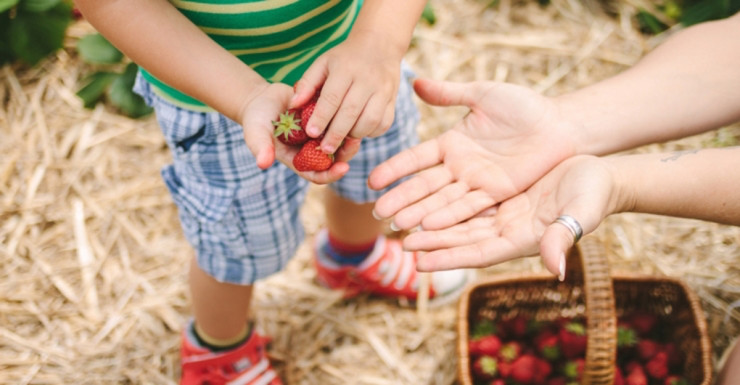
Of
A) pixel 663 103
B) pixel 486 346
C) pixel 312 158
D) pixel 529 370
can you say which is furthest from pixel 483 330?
pixel 312 158

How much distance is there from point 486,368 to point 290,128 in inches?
35.4

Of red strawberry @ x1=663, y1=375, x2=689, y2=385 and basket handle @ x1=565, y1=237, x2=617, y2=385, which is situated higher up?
basket handle @ x1=565, y1=237, x2=617, y2=385

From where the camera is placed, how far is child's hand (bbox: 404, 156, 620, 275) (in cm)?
108

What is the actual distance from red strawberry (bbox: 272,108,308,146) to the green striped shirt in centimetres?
22

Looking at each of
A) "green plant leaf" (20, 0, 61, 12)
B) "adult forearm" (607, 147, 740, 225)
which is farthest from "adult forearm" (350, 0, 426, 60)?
"green plant leaf" (20, 0, 61, 12)

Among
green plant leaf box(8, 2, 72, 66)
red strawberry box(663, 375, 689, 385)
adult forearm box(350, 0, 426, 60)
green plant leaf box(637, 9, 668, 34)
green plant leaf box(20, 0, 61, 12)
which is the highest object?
adult forearm box(350, 0, 426, 60)

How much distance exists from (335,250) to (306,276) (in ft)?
0.65

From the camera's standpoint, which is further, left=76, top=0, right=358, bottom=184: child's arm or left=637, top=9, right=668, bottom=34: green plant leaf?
left=637, top=9, right=668, bottom=34: green plant leaf

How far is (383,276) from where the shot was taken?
6.28ft

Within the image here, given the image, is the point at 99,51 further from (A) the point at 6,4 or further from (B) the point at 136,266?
(B) the point at 136,266

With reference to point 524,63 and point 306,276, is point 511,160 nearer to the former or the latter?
point 306,276

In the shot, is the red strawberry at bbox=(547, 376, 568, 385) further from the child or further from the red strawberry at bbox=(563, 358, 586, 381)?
the child

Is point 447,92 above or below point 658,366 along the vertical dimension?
above

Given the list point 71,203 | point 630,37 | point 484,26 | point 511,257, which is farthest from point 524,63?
point 71,203
